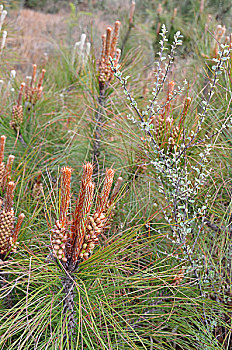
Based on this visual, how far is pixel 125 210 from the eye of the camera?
3.59ft

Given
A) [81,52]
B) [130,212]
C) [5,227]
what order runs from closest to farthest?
[5,227]
[130,212]
[81,52]

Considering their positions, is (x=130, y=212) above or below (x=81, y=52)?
below

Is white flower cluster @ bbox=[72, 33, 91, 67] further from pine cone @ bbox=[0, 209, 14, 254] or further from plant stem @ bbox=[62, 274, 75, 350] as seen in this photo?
plant stem @ bbox=[62, 274, 75, 350]

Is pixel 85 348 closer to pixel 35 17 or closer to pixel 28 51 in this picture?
pixel 28 51

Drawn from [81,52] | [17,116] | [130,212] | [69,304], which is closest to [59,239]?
[69,304]

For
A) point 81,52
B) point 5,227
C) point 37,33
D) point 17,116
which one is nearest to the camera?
point 5,227

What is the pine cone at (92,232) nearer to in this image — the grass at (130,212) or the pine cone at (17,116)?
the grass at (130,212)

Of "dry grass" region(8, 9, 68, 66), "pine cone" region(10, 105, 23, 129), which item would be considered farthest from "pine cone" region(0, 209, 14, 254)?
"dry grass" region(8, 9, 68, 66)

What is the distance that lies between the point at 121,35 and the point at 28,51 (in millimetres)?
3903

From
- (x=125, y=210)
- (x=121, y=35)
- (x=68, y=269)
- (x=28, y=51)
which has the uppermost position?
(x=121, y=35)

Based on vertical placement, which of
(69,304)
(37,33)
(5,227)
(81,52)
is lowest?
(37,33)

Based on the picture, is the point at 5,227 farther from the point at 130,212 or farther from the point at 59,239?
the point at 130,212

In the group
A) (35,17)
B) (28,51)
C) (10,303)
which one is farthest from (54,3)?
(10,303)

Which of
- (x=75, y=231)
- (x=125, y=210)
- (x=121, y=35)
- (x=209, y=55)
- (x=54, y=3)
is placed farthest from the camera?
(x=54, y=3)
